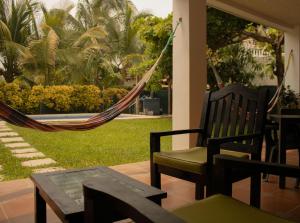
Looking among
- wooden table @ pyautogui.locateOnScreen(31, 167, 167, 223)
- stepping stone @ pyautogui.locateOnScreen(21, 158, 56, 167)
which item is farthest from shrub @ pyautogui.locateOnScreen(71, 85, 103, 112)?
wooden table @ pyautogui.locateOnScreen(31, 167, 167, 223)

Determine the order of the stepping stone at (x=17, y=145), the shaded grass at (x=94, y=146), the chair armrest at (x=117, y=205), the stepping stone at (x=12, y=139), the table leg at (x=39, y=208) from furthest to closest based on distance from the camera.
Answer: the stepping stone at (x=12, y=139)
the stepping stone at (x=17, y=145)
the shaded grass at (x=94, y=146)
the table leg at (x=39, y=208)
the chair armrest at (x=117, y=205)

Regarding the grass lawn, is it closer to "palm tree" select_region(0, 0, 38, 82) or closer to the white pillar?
the white pillar

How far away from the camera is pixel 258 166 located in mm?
1039

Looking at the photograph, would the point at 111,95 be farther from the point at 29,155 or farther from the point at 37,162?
the point at 37,162

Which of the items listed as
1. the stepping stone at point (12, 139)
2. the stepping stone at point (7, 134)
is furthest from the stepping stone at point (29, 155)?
the stepping stone at point (7, 134)

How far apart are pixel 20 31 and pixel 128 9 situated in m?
4.09

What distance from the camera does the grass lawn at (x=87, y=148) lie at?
3.78 metres

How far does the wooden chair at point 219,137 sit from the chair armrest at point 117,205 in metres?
0.70

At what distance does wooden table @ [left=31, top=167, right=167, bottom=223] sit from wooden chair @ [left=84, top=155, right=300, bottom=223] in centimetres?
16

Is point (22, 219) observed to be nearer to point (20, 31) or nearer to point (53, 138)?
point (53, 138)

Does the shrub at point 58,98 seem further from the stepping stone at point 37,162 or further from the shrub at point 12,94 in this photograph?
the stepping stone at point 37,162

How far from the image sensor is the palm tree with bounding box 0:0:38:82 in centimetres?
920

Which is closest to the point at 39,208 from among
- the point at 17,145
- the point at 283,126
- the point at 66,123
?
the point at 66,123

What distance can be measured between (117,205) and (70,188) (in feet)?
1.96
